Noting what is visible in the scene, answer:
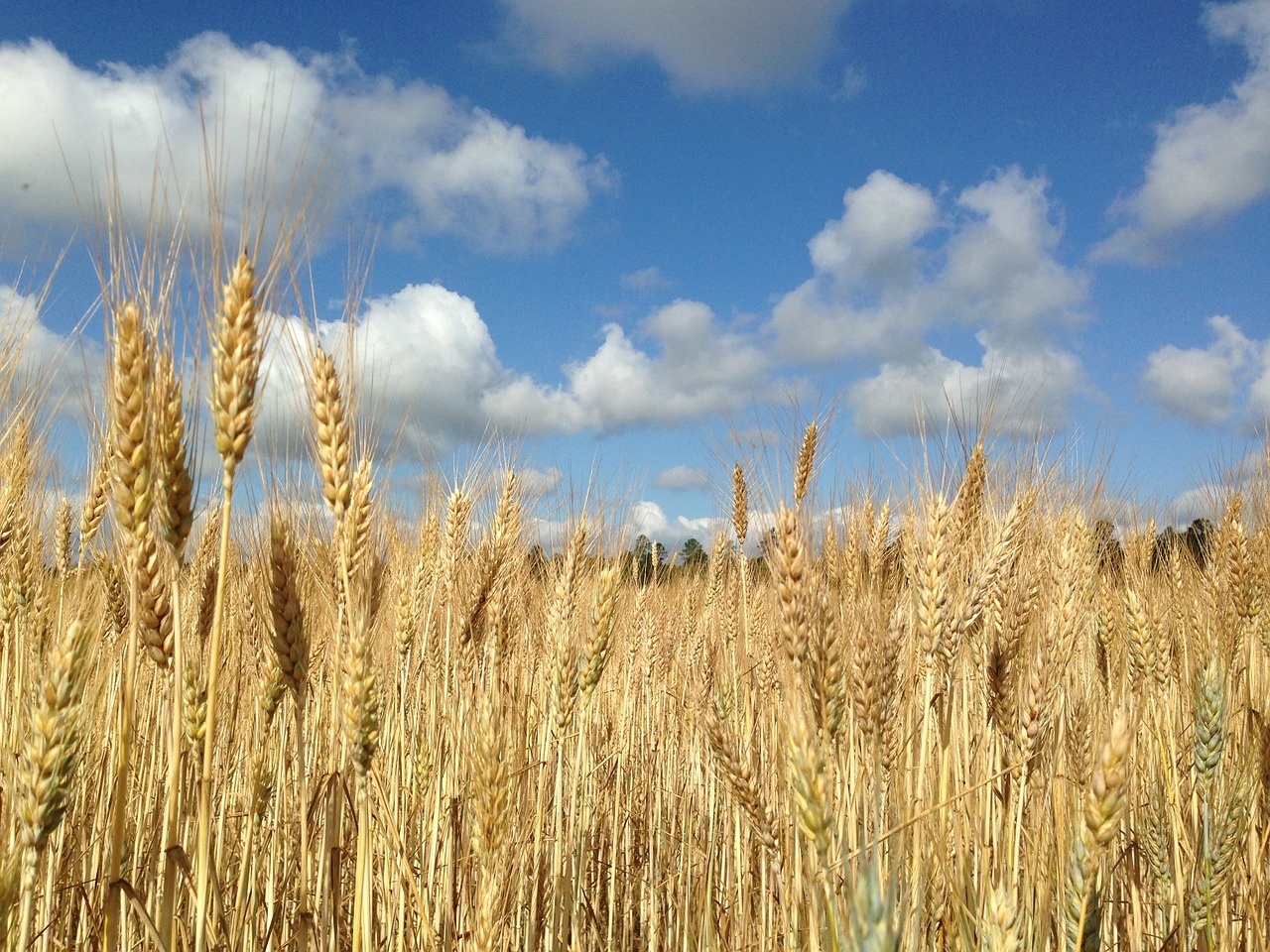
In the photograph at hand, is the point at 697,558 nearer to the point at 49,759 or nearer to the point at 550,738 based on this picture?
the point at 550,738

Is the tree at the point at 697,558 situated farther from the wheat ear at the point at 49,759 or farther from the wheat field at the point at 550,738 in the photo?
the wheat ear at the point at 49,759

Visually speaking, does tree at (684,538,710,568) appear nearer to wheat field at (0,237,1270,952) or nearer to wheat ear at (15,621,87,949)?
wheat field at (0,237,1270,952)

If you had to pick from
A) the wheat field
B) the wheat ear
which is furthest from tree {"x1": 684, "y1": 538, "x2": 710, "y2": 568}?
the wheat ear

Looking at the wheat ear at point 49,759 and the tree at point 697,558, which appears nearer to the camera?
the wheat ear at point 49,759

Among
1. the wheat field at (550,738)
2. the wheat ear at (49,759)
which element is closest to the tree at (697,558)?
the wheat field at (550,738)

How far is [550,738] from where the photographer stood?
9.43 ft

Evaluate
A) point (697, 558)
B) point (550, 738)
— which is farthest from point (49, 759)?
point (697, 558)

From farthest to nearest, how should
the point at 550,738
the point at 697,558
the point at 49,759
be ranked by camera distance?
the point at 697,558, the point at 550,738, the point at 49,759

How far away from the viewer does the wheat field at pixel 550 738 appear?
4.49ft

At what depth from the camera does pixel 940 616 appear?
85.7 inches

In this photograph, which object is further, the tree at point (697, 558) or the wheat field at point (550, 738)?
the tree at point (697, 558)

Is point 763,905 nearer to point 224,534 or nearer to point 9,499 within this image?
point 224,534

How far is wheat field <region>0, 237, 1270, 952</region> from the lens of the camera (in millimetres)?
1368

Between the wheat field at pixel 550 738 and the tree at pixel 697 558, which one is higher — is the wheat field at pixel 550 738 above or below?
below
